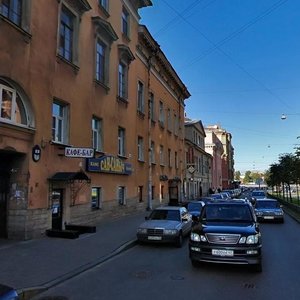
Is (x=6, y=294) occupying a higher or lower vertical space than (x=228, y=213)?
lower

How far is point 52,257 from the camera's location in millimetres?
11055

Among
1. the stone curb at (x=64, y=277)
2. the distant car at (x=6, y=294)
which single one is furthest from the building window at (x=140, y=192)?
the distant car at (x=6, y=294)

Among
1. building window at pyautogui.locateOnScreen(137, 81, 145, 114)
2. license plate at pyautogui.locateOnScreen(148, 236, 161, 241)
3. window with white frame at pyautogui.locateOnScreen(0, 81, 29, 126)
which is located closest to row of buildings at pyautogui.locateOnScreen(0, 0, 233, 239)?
window with white frame at pyautogui.locateOnScreen(0, 81, 29, 126)

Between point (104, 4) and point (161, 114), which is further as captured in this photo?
point (161, 114)

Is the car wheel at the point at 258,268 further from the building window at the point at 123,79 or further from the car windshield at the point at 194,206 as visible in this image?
the building window at the point at 123,79

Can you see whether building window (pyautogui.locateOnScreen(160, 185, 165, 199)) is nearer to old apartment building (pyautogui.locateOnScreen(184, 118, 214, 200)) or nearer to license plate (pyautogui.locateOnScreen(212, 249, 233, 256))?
old apartment building (pyautogui.locateOnScreen(184, 118, 214, 200))

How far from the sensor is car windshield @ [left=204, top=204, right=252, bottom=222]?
10783mm

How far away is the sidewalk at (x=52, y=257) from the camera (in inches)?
328

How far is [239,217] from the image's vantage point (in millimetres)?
10820

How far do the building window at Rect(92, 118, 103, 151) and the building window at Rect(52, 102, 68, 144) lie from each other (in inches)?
131

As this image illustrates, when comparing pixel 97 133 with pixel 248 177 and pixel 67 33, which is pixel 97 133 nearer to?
pixel 67 33

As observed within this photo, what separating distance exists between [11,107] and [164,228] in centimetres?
689

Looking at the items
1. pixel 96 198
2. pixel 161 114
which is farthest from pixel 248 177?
pixel 96 198

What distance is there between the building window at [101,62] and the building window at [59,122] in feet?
14.1
